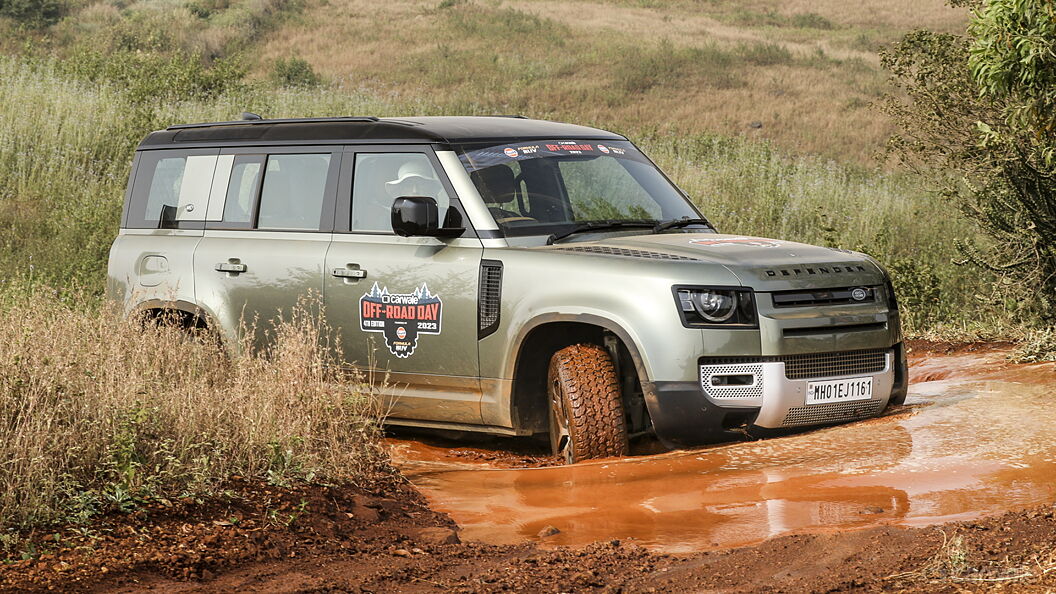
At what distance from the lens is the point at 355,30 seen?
47.2 m

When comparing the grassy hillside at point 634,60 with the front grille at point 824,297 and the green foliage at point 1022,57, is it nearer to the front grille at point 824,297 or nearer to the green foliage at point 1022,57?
the green foliage at point 1022,57

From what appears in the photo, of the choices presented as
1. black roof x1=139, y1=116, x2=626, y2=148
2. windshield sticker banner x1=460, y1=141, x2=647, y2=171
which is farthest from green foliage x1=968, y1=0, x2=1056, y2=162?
black roof x1=139, y1=116, x2=626, y2=148

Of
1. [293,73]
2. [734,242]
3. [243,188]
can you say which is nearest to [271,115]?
[243,188]

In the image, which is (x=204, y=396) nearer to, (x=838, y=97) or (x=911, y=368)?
(x=911, y=368)

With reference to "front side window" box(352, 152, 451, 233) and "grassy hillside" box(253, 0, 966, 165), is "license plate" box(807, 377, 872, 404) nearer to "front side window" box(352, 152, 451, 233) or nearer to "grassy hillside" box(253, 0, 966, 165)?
"front side window" box(352, 152, 451, 233)

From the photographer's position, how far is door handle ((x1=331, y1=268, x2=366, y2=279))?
7.24 metres

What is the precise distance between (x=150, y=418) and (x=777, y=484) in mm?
2981

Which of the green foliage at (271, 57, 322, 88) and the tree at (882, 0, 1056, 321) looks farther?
the green foliage at (271, 57, 322, 88)

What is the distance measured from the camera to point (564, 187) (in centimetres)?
746

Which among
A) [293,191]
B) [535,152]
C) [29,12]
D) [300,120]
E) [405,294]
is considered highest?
[29,12]

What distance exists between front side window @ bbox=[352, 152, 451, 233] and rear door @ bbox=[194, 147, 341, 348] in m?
0.19

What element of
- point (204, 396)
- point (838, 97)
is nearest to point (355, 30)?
point (838, 97)

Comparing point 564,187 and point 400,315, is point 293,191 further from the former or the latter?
point 564,187

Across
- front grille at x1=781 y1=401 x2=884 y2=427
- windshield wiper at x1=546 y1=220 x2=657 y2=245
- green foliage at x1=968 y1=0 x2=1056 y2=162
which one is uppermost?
green foliage at x1=968 y1=0 x2=1056 y2=162
